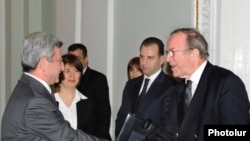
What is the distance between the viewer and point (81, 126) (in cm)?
360

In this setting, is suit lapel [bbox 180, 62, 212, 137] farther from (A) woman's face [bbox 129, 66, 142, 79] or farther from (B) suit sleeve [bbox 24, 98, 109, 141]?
(A) woman's face [bbox 129, 66, 142, 79]

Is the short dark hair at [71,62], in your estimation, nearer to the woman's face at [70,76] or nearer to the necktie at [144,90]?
the woman's face at [70,76]

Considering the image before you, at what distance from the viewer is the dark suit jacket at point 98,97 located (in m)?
4.25

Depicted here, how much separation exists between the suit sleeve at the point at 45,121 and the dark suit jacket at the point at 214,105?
0.71m

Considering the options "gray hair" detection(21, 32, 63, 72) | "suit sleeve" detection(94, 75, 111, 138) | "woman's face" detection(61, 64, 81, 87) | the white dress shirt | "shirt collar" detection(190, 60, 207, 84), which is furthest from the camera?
"suit sleeve" detection(94, 75, 111, 138)

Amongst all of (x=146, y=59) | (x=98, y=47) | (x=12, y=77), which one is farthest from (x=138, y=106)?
(x=12, y=77)

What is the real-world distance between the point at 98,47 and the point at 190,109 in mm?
2878

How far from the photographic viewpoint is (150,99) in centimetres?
343

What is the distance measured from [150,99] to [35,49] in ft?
4.19

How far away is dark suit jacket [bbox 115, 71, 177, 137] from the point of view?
11.1 feet

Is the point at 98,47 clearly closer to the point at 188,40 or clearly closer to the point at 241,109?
the point at 188,40

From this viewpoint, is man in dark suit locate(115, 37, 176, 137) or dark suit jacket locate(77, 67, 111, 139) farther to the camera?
dark suit jacket locate(77, 67, 111, 139)

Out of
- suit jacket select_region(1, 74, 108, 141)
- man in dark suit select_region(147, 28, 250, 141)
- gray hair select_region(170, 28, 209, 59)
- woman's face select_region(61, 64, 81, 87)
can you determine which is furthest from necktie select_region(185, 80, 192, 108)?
woman's face select_region(61, 64, 81, 87)

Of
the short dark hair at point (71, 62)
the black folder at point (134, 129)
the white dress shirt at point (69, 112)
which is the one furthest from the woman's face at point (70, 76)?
the black folder at point (134, 129)
